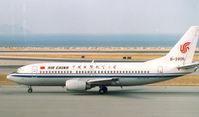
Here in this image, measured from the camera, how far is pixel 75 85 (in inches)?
1105

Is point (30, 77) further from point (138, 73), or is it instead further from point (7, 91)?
point (138, 73)

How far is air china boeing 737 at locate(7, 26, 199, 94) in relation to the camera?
95.6 feet

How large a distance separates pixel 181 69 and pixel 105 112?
12096 mm

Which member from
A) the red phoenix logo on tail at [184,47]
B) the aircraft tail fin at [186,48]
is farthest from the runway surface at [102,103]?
the red phoenix logo on tail at [184,47]

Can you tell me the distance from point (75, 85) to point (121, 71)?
4774 millimetres

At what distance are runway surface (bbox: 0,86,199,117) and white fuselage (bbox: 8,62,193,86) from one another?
3.82 ft

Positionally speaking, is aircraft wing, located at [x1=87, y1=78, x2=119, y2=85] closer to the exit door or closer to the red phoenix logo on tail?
the exit door

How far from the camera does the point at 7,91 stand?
29750 mm

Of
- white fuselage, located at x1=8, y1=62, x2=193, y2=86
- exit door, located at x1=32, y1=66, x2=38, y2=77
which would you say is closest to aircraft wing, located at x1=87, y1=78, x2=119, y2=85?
white fuselage, located at x1=8, y1=62, x2=193, y2=86

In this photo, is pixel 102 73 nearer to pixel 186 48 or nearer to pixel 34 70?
pixel 34 70

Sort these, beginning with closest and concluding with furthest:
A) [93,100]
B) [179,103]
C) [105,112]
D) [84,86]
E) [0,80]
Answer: [105,112], [179,103], [93,100], [84,86], [0,80]

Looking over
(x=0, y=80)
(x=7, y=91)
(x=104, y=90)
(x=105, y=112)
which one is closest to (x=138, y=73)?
(x=104, y=90)

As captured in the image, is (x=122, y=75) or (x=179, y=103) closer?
(x=179, y=103)

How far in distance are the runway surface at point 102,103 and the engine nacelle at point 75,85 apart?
0.57m
